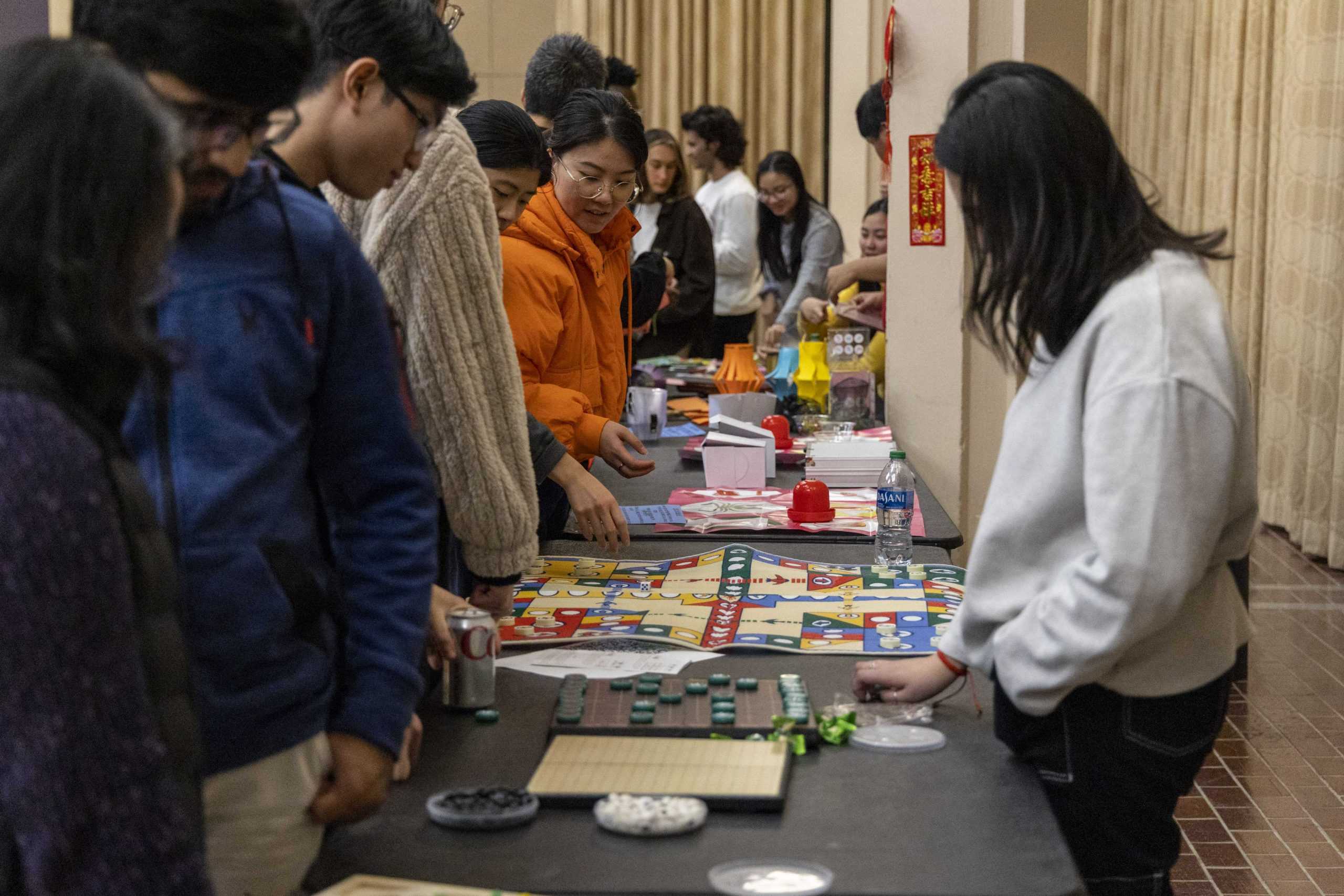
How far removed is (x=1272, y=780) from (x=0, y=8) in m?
3.97

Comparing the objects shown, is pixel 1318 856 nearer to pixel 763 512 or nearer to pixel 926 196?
pixel 763 512

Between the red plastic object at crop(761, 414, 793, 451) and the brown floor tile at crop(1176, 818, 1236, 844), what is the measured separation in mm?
1255

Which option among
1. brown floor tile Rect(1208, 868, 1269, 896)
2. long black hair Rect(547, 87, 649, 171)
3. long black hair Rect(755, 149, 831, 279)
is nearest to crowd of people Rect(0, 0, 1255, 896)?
long black hair Rect(547, 87, 649, 171)

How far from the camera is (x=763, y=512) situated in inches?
110

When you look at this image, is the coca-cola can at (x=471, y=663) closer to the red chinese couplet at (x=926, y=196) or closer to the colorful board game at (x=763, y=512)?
the colorful board game at (x=763, y=512)

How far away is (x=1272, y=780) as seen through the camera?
3.27m

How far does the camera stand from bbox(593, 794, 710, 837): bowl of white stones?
126 cm

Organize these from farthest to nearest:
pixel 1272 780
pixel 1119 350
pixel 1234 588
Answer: pixel 1272 780, pixel 1234 588, pixel 1119 350

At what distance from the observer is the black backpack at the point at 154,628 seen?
0.91 meters

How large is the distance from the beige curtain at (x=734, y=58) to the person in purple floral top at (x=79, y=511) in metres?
7.12

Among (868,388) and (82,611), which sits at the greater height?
(82,611)

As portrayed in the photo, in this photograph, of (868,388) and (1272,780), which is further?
(868,388)

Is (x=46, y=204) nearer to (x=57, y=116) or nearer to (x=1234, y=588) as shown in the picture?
(x=57, y=116)

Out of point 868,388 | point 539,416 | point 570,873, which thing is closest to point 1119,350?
point 570,873
